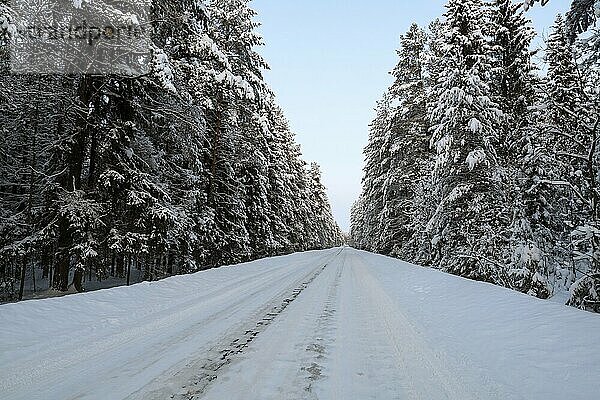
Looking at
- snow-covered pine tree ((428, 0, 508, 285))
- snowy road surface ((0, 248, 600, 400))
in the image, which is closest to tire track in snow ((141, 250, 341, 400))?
snowy road surface ((0, 248, 600, 400))

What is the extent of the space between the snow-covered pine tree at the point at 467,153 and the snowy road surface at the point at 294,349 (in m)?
7.20

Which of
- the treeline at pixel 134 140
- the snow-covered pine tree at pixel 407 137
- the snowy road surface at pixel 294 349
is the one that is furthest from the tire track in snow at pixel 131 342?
the snow-covered pine tree at pixel 407 137

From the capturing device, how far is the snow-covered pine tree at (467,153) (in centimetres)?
1436

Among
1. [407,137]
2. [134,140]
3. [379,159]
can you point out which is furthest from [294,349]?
[379,159]

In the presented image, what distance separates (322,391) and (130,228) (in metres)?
9.63

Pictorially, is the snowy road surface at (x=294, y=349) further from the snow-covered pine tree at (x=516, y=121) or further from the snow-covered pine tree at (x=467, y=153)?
the snow-covered pine tree at (x=467, y=153)

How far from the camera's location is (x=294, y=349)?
4824mm

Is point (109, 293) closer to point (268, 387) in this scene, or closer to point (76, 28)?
point (268, 387)

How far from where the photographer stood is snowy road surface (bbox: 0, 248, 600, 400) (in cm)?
355

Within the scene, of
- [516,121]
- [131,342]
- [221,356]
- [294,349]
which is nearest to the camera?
[221,356]

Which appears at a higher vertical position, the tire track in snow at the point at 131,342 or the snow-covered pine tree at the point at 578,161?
the snow-covered pine tree at the point at 578,161

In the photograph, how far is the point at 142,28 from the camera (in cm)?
1003

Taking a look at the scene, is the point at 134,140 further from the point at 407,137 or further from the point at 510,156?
the point at 407,137

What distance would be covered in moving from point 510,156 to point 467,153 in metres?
1.66
